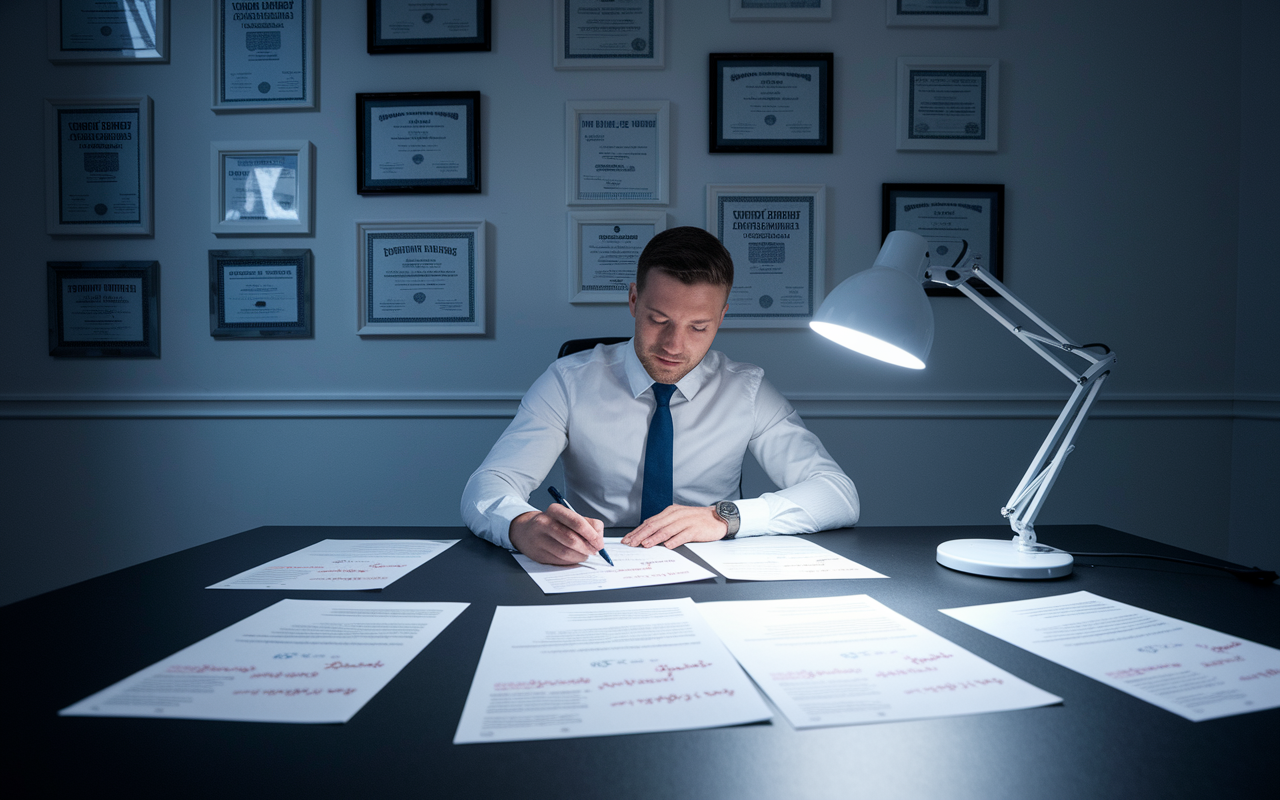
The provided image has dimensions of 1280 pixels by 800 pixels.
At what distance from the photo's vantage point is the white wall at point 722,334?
2.26 m

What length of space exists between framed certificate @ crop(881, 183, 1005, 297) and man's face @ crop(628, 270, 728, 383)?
42.0 inches

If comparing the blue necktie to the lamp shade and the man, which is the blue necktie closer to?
the man

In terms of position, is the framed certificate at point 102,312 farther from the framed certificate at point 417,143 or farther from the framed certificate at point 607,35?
the framed certificate at point 607,35

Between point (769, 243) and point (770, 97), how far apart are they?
1.67 feet

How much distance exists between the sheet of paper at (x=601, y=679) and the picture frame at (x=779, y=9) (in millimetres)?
2212

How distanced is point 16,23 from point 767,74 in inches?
108

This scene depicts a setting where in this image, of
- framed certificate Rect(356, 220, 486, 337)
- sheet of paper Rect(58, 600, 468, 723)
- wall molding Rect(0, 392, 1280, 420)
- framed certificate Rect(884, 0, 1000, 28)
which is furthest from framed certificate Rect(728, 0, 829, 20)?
sheet of paper Rect(58, 600, 468, 723)

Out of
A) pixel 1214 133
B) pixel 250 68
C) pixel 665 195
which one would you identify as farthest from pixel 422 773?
pixel 1214 133

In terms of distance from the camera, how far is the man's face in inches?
58.4

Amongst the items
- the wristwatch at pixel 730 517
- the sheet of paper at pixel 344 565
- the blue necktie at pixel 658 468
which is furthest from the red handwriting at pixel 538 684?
the blue necktie at pixel 658 468

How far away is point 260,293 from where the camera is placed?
2301 millimetres

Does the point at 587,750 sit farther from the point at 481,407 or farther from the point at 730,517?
the point at 481,407

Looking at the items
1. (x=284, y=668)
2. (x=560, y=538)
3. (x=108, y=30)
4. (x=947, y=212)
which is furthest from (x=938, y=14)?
(x=108, y=30)

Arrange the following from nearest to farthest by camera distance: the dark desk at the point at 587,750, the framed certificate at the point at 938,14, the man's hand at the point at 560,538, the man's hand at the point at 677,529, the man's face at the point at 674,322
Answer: the dark desk at the point at 587,750
the man's hand at the point at 560,538
the man's hand at the point at 677,529
the man's face at the point at 674,322
the framed certificate at the point at 938,14
